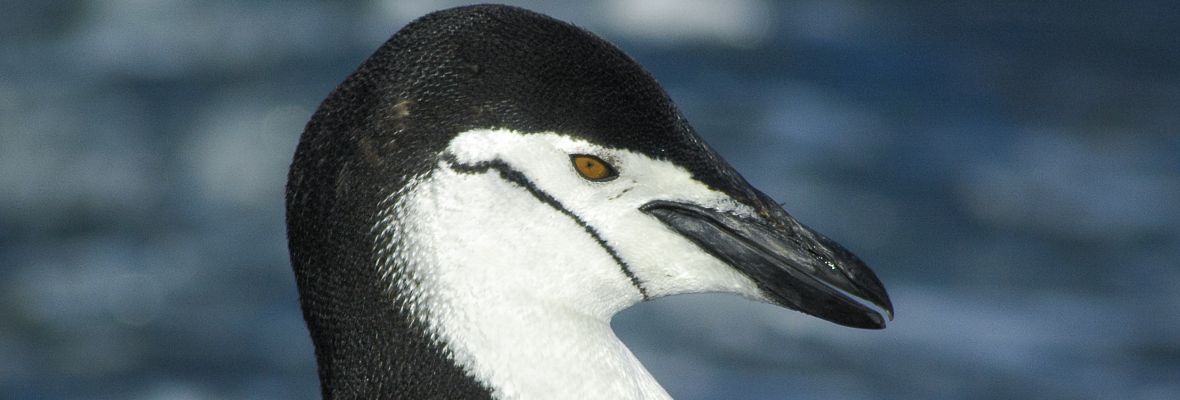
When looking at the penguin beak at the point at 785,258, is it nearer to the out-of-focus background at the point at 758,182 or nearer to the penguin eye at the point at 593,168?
the penguin eye at the point at 593,168

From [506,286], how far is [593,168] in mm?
226

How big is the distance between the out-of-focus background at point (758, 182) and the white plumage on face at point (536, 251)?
469 centimetres

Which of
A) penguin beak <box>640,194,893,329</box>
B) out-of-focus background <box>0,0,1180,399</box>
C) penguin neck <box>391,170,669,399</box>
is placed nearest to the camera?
penguin neck <box>391,170,669,399</box>

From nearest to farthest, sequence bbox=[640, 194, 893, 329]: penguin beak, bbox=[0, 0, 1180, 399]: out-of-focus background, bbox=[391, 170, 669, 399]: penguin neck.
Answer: bbox=[391, 170, 669, 399]: penguin neck → bbox=[640, 194, 893, 329]: penguin beak → bbox=[0, 0, 1180, 399]: out-of-focus background

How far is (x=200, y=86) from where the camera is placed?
8500mm

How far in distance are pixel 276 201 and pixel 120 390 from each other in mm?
1330

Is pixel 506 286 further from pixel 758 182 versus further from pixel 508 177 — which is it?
pixel 758 182

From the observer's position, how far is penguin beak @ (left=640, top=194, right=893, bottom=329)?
2605mm

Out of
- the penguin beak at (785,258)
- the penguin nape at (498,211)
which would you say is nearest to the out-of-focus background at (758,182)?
the penguin beak at (785,258)

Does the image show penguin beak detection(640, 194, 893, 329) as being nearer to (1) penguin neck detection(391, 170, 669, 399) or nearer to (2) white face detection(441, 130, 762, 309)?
(2) white face detection(441, 130, 762, 309)

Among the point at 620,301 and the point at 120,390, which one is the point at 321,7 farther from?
the point at 620,301

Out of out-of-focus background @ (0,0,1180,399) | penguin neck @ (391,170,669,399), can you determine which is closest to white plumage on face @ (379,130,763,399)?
penguin neck @ (391,170,669,399)

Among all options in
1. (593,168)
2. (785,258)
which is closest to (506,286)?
(593,168)

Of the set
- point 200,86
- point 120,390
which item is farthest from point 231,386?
point 200,86
